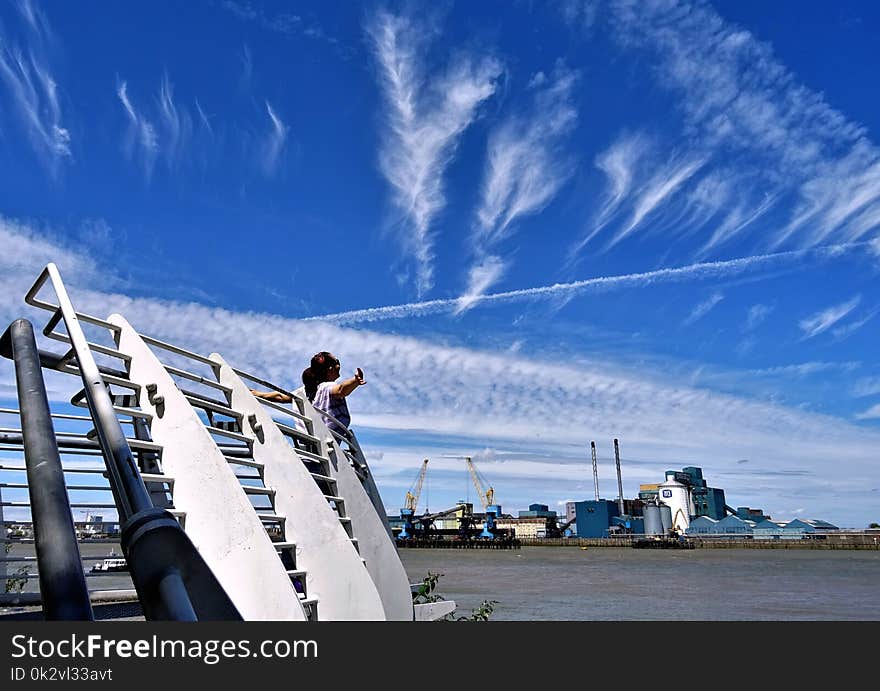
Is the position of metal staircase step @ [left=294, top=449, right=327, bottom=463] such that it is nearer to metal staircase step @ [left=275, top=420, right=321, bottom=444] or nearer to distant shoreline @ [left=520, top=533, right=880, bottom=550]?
metal staircase step @ [left=275, top=420, right=321, bottom=444]

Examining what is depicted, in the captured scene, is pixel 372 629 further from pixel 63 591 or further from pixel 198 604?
pixel 63 591

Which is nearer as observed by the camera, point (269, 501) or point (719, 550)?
point (269, 501)

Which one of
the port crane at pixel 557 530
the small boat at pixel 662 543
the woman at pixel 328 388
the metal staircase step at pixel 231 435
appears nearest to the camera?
the metal staircase step at pixel 231 435

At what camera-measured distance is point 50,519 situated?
1.75 m

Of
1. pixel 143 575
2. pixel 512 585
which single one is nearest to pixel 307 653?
pixel 143 575

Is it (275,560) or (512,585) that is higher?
(275,560)

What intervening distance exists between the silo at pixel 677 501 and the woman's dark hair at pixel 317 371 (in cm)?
10639

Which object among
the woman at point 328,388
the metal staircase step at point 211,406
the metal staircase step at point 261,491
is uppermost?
the woman at point 328,388

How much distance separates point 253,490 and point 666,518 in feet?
353

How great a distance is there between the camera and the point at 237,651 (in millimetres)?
1706

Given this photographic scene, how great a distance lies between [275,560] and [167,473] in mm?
968

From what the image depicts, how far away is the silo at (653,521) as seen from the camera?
10212 cm

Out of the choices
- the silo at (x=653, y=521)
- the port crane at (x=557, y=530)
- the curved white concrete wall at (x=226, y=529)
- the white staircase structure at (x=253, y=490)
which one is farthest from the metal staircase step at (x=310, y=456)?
the port crane at (x=557, y=530)

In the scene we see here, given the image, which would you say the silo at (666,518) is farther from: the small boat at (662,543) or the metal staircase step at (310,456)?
the metal staircase step at (310,456)
